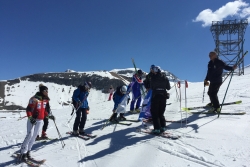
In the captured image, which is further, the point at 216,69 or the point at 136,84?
the point at 136,84

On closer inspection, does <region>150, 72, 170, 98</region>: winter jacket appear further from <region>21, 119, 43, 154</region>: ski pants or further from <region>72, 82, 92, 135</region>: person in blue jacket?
<region>21, 119, 43, 154</region>: ski pants

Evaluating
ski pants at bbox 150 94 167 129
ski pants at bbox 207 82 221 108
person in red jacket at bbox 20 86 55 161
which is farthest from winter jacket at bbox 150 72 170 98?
person in red jacket at bbox 20 86 55 161

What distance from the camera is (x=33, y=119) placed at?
214 inches

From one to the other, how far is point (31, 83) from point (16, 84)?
6796 mm

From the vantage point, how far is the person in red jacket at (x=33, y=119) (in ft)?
18.0

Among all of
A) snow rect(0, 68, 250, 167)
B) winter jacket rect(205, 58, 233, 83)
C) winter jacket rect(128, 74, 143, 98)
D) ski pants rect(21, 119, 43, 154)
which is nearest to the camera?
snow rect(0, 68, 250, 167)

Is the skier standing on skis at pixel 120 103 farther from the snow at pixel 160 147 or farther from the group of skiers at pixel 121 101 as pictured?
the snow at pixel 160 147

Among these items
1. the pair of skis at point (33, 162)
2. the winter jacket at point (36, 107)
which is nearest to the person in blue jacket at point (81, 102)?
the winter jacket at point (36, 107)

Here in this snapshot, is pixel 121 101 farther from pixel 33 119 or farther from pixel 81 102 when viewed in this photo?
pixel 33 119

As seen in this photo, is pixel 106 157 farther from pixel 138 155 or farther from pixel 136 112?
pixel 136 112

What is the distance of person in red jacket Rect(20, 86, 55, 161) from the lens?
5488 mm

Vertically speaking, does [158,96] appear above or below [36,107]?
above

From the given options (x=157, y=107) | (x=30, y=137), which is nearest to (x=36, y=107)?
(x=30, y=137)

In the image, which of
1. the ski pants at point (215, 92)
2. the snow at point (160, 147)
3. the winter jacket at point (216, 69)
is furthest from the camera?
the ski pants at point (215, 92)
